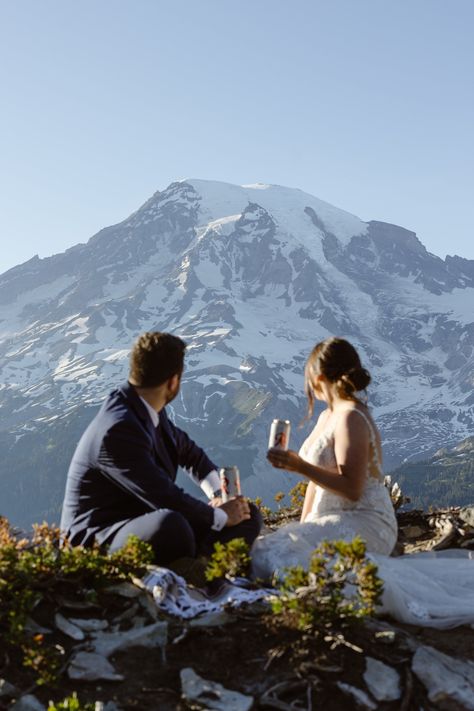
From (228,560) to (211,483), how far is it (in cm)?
260

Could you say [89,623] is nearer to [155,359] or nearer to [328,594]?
[328,594]

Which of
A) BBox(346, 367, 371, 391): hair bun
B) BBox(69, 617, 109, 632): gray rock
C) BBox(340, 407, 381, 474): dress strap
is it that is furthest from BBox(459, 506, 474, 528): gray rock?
BBox(69, 617, 109, 632): gray rock

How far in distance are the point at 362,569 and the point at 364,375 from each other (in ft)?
9.14

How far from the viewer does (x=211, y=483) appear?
10.2m

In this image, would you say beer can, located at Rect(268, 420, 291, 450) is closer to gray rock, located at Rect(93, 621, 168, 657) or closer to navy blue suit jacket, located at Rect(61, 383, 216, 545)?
navy blue suit jacket, located at Rect(61, 383, 216, 545)

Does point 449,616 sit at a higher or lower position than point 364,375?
lower

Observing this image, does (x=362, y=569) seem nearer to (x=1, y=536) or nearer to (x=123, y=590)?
(x=123, y=590)

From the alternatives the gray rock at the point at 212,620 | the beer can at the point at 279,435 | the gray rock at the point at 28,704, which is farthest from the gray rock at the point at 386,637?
the gray rock at the point at 28,704

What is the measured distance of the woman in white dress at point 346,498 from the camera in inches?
328

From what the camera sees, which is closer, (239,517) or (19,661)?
(19,661)

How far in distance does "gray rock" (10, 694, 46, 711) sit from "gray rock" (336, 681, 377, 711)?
1.99 m

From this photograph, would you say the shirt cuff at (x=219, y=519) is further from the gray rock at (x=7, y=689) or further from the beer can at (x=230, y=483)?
the gray rock at (x=7, y=689)

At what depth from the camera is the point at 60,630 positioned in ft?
21.8

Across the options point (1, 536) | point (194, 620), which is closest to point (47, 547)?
point (1, 536)
